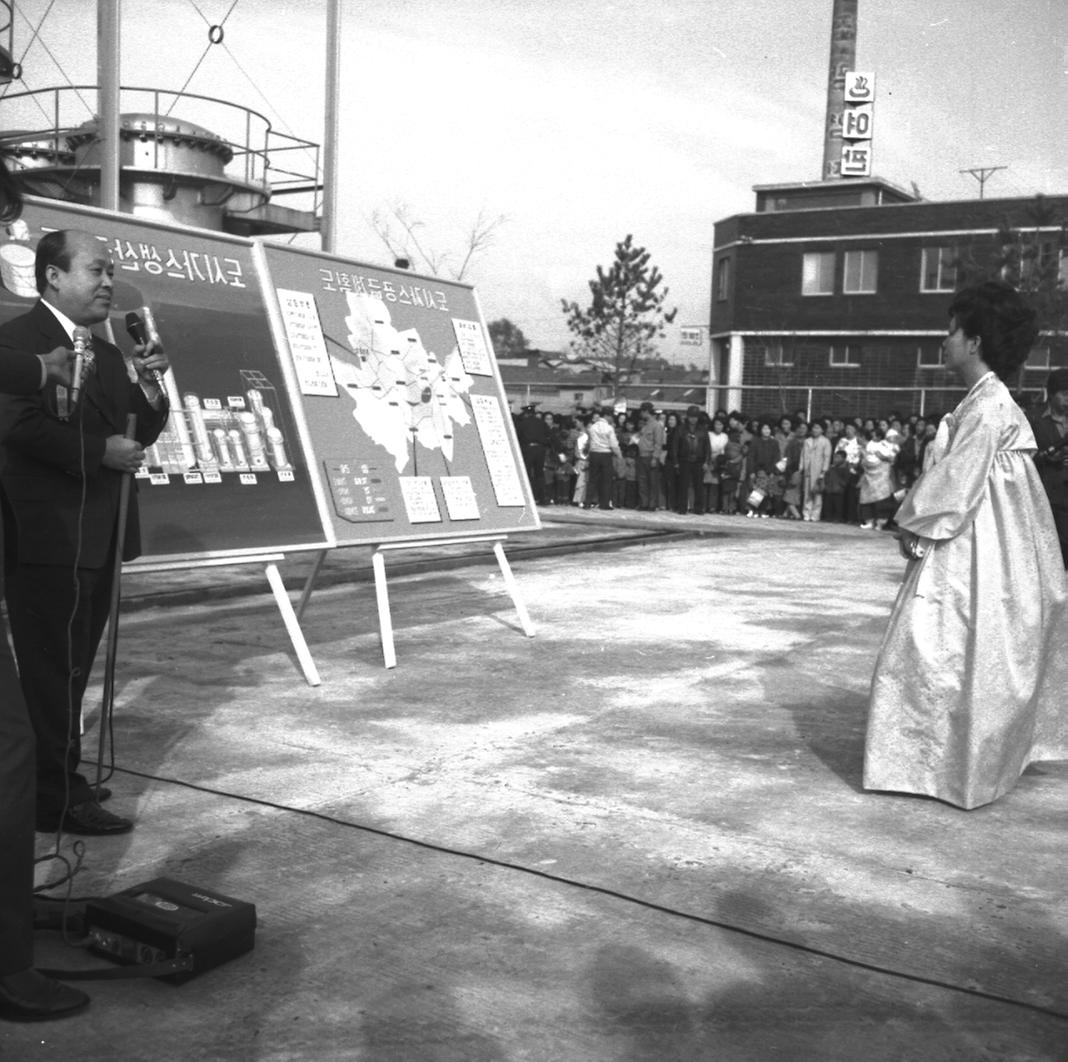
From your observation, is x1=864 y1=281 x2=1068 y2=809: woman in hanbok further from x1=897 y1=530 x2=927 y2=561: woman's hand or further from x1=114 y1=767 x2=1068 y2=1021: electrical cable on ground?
x1=114 y1=767 x2=1068 y2=1021: electrical cable on ground

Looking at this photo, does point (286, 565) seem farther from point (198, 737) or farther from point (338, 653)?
point (198, 737)

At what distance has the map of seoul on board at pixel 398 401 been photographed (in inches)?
241

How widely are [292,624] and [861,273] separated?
35109 millimetres

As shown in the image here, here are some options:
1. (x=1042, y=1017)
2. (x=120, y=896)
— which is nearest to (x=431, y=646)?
(x=120, y=896)

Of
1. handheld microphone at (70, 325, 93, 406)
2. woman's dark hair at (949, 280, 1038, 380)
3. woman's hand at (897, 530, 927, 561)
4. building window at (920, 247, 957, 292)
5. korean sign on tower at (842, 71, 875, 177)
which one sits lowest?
woman's hand at (897, 530, 927, 561)

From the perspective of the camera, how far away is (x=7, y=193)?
8.39ft

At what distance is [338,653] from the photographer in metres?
6.82

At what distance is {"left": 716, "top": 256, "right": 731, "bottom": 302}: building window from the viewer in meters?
40.9

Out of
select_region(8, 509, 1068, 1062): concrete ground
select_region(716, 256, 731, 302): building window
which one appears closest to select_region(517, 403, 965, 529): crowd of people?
select_region(8, 509, 1068, 1062): concrete ground

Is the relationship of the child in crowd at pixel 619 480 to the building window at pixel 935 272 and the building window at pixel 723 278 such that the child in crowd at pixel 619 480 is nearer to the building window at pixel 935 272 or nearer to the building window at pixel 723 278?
the building window at pixel 935 272

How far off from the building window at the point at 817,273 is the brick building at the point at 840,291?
0.03 m

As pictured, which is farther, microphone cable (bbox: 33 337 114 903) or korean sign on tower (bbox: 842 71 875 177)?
korean sign on tower (bbox: 842 71 875 177)

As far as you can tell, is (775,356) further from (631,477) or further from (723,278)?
(631,477)

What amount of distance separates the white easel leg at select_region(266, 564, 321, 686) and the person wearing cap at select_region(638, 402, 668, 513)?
13.8m
